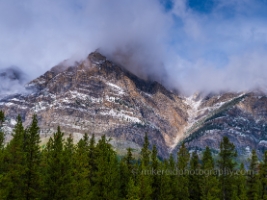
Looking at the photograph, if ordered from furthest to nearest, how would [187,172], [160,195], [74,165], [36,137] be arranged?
[187,172] < [160,195] < [74,165] < [36,137]

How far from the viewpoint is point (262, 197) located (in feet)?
232

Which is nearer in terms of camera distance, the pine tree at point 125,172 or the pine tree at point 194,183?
the pine tree at point 125,172

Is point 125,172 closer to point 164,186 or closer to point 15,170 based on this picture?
point 164,186

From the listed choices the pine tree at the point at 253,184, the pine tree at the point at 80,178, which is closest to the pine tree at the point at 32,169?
the pine tree at the point at 80,178

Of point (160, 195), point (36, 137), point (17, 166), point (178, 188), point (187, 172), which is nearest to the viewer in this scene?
point (17, 166)

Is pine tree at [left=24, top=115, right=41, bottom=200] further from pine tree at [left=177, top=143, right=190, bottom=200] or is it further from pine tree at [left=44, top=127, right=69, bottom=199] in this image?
pine tree at [left=177, top=143, right=190, bottom=200]

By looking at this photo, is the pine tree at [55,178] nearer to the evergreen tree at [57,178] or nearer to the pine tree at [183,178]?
the evergreen tree at [57,178]

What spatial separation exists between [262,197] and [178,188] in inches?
738

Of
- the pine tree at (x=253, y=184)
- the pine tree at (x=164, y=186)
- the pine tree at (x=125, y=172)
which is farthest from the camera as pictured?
the pine tree at (x=253, y=184)

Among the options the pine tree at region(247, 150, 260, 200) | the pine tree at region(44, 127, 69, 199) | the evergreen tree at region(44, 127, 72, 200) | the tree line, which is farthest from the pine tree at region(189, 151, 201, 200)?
the pine tree at region(44, 127, 69, 199)

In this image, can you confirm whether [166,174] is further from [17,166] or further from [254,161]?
[17,166]

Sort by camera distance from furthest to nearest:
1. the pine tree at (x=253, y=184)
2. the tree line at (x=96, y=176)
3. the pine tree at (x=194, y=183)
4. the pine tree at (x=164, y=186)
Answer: the pine tree at (x=194, y=183), the pine tree at (x=253, y=184), the pine tree at (x=164, y=186), the tree line at (x=96, y=176)

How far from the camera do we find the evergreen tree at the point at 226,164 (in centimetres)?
6769

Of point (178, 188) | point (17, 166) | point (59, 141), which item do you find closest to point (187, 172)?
point (178, 188)
